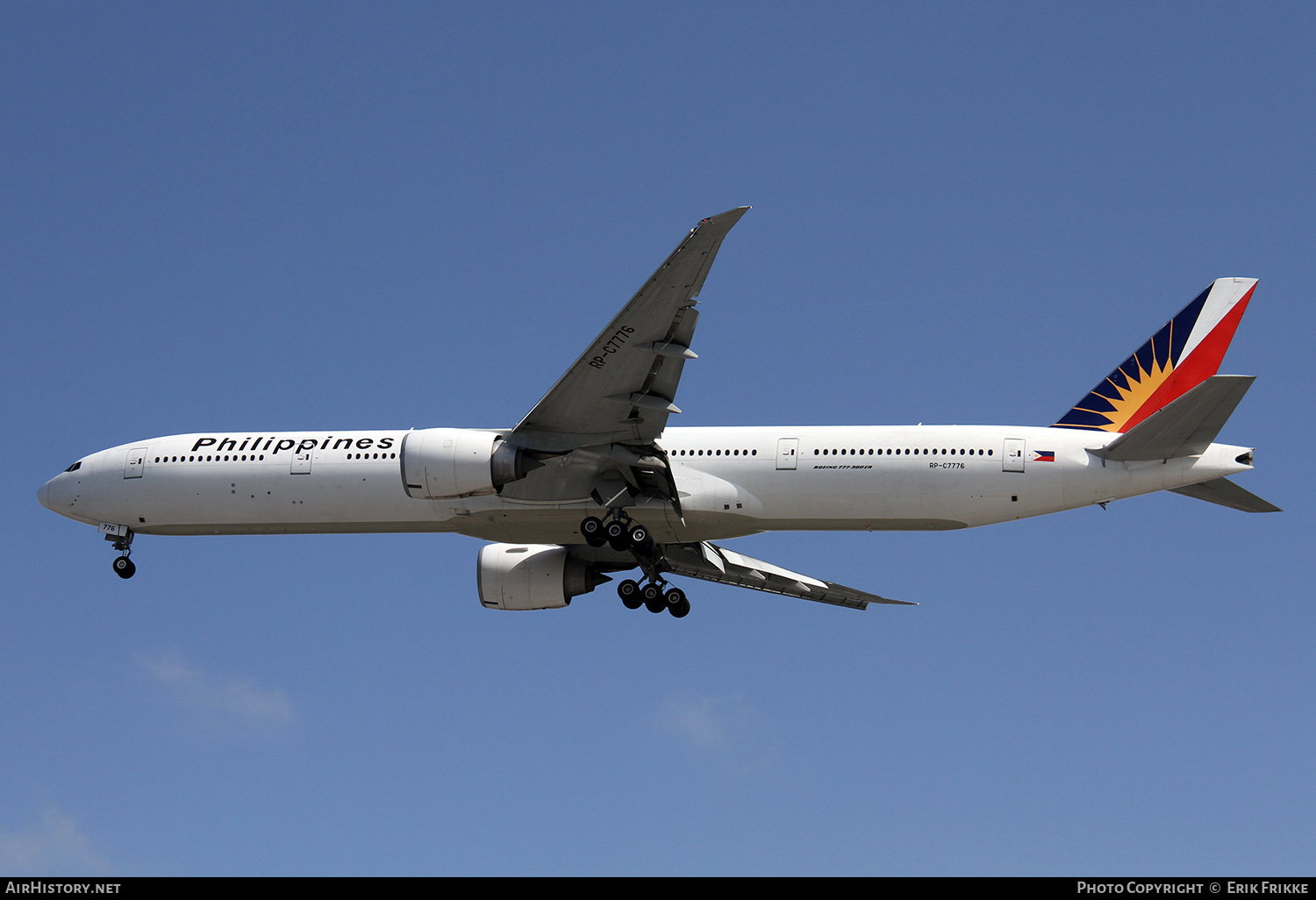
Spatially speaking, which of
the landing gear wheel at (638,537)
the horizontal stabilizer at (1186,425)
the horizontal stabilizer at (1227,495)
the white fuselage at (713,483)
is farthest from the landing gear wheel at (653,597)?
the horizontal stabilizer at (1227,495)

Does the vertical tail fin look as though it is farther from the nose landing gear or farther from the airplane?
the nose landing gear

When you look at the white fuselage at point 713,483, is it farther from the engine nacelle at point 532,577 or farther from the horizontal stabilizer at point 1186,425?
the engine nacelle at point 532,577

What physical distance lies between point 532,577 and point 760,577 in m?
5.09

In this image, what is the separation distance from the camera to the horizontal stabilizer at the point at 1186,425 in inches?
820

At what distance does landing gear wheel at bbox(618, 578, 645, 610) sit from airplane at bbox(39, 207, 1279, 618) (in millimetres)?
39

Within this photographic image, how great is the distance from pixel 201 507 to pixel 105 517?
2.46 meters

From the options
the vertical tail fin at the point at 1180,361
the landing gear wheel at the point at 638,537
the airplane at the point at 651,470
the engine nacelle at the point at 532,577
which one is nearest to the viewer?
the airplane at the point at 651,470

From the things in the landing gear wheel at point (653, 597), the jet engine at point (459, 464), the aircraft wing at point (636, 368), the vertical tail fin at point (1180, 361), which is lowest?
the landing gear wheel at point (653, 597)

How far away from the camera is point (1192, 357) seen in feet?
85.3

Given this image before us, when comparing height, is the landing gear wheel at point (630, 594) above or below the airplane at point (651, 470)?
below

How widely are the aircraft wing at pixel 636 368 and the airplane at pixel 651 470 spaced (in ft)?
0.11

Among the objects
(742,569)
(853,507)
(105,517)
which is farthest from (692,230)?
(105,517)

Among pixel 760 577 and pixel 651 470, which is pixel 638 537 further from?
pixel 760 577
